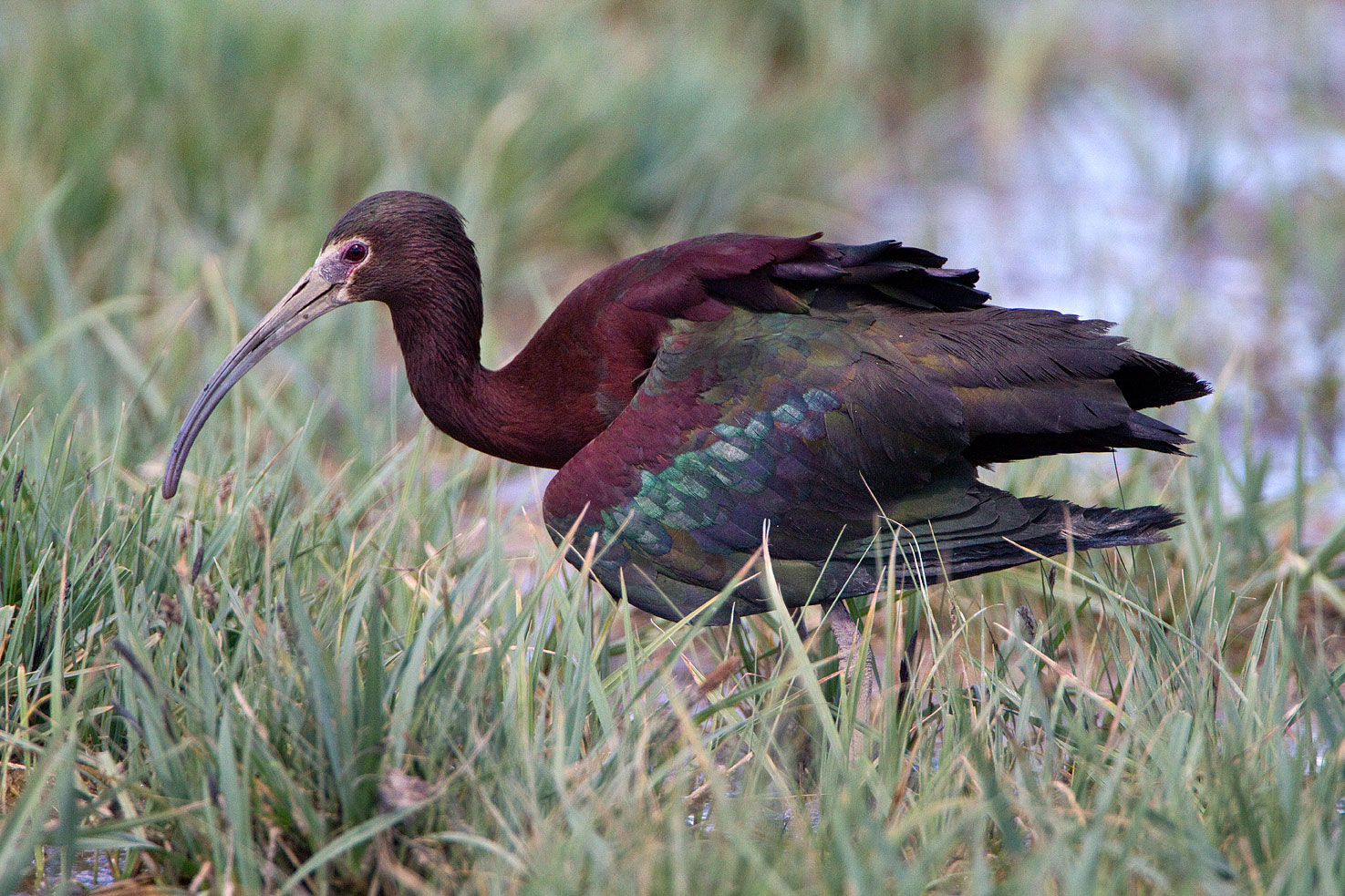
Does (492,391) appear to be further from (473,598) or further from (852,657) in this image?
(852,657)

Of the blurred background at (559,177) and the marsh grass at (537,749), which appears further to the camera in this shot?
the blurred background at (559,177)

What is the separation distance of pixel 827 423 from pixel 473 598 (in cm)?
80

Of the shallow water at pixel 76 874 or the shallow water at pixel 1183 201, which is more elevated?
the shallow water at pixel 1183 201

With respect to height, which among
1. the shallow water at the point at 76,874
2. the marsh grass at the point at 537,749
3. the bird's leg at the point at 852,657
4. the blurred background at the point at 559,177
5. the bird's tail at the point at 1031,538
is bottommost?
the shallow water at the point at 76,874

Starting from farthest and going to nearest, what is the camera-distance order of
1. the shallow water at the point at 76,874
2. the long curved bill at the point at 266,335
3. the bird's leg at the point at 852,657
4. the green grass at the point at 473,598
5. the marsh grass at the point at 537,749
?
the long curved bill at the point at 266,335 → the bird's leg at the point at 852,657 → the shallow water at the point at 76,874 → the green grass at the point at 473,598 → the marsh grass at the point at 537,749

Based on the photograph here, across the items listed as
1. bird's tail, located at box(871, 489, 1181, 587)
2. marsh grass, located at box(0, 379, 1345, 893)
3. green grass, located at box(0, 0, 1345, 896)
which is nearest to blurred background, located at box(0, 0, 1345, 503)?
green grass, located at box(0, 0, 1345, 896)

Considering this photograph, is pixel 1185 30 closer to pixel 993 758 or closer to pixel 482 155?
pixel 482 155

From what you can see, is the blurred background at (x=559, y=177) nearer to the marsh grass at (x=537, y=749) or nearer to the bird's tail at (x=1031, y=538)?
the marsh grass at (x=537, y=749)

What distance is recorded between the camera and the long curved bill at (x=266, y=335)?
3.17 metres

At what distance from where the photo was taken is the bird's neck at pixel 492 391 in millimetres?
3170

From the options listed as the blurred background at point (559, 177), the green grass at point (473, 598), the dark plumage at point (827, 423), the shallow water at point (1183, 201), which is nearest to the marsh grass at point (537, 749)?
the green grass at point (473, 598)

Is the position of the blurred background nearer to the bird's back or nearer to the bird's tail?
the bird's back

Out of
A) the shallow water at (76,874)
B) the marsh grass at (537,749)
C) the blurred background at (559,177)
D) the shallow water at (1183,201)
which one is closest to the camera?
the marsh grass at (537,749)

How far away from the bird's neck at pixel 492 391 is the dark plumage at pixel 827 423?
0.12 metres
